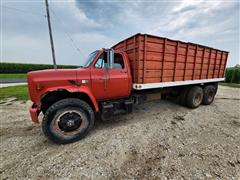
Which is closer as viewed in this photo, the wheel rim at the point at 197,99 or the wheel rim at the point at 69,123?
the wheel rim at the point at 69,123

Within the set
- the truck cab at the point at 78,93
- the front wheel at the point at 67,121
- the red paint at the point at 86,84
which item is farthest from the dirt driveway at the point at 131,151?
the red paint at the point at 86,84

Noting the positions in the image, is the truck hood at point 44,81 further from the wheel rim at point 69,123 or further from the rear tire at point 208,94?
the rear tire at point 208,94

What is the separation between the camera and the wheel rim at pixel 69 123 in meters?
2.73

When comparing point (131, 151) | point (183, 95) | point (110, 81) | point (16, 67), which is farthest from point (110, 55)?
point (16, 67)

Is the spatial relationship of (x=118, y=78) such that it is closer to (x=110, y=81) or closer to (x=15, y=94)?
(x=110, y=81)

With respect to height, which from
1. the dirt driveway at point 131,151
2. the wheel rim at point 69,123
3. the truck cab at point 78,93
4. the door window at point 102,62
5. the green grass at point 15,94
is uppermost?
the door window at point 102,62

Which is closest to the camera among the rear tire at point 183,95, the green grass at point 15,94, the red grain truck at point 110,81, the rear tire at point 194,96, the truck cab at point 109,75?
the red grain truck at point 110,81

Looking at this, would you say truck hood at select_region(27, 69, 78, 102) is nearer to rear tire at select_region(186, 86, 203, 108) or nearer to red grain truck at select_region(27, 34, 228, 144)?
red grain truck at select_region(27, 34, 228, 144)

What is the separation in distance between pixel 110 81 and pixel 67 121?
1484mm

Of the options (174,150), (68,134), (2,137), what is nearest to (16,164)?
(68,134)

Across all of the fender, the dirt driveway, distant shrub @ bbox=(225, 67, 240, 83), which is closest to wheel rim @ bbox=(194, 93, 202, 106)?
the dirt driveway

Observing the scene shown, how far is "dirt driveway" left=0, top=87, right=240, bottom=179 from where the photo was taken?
6.49 ft

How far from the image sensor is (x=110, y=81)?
322cm

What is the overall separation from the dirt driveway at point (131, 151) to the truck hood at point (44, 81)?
1.24 m
